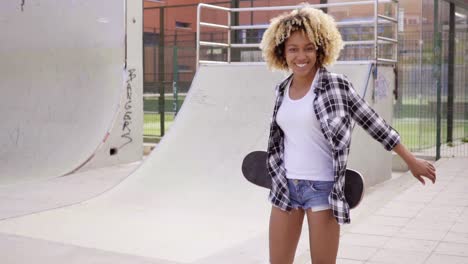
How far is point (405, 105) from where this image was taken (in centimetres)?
1141

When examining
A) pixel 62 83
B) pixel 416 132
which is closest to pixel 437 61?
pixel 416 132

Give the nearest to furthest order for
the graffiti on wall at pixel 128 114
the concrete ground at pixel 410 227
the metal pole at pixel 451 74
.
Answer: the concrete ground at pixel 410 227
the graffiti on wall at pixel 128 114
the metal pole at pixel 451 74

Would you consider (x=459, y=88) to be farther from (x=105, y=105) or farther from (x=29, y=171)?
(x=29, y=171)

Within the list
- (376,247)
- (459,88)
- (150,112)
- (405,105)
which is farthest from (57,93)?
(459,88)

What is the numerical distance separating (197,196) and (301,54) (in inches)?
Answer: 189

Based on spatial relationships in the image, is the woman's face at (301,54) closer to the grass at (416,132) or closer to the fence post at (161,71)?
the grass at (416,132)

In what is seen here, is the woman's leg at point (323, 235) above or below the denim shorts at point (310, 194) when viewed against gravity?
below

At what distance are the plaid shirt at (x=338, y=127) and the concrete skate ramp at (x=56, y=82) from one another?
749 centimetres

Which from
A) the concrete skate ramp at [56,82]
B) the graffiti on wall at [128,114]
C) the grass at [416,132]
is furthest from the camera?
the graffiti on wall at [128,114]

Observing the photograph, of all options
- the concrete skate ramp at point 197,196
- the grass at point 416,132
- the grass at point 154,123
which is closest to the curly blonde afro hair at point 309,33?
the concrete skate ramp at point 197,196

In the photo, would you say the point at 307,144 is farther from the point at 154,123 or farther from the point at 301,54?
the point at 154,123

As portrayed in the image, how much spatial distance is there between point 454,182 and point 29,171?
6.38m

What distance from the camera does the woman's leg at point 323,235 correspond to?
9.96 ft

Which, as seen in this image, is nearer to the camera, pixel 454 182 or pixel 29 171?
pixel 454 182
